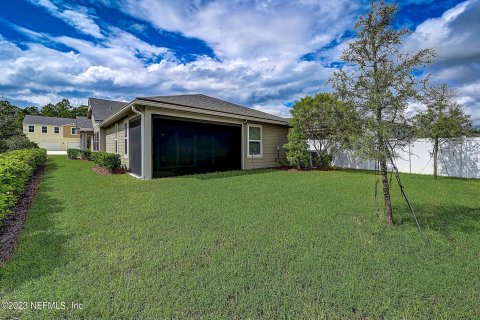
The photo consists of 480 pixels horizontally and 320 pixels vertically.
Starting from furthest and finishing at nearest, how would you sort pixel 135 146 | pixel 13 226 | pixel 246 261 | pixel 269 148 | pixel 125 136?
pixel 269 148 < pixel 125 136 < pixel 135 146 < pixel 13 226 < pixel 246 261

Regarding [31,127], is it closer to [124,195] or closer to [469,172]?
[124,195]

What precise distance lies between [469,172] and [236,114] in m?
9.73

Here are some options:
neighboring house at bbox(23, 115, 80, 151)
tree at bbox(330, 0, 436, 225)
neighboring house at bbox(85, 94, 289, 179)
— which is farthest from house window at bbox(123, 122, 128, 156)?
neighboring house at bbox(23, 115, 80, 151)

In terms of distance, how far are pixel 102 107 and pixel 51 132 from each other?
79.7 feet

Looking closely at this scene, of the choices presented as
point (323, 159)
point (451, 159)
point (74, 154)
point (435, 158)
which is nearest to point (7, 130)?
point (74, 154)

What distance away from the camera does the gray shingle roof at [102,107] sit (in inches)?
672

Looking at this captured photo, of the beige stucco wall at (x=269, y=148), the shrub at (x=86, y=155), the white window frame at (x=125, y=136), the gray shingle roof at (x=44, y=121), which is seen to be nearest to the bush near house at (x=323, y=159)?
the beige stucco wall at (x=269, y=148)

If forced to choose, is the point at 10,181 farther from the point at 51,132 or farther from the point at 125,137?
the point at 51,132

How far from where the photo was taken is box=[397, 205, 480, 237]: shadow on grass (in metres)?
3.49

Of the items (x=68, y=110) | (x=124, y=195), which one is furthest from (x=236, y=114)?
(x=68, y=110)

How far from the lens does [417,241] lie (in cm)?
304

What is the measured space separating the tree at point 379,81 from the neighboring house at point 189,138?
610 cm

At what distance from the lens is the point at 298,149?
36.7 feet

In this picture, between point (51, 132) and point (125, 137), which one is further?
point (51, 132)
